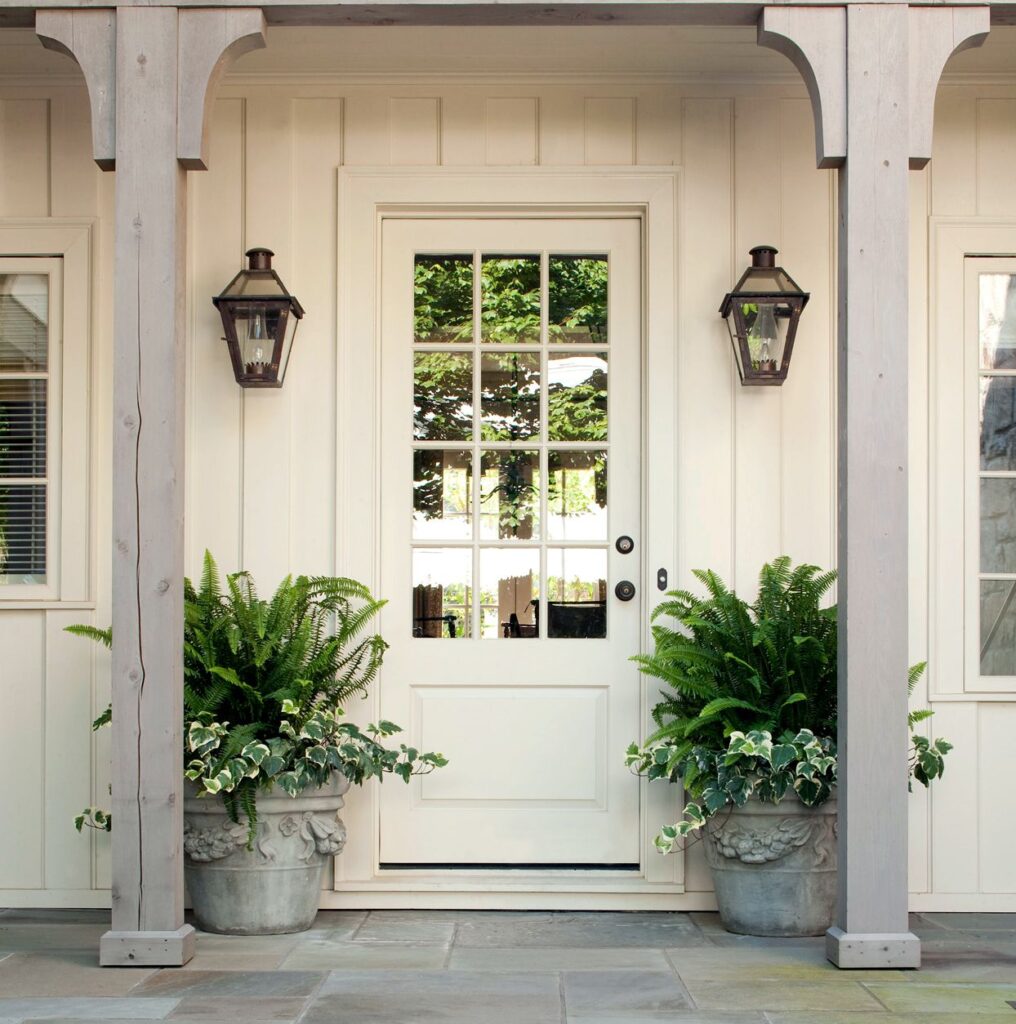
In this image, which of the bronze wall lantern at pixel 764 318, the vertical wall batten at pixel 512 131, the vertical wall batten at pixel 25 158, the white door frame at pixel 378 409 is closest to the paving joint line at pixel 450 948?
the white door frame at pixel 378 409

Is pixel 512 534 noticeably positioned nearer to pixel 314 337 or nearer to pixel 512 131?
pixel 314 337

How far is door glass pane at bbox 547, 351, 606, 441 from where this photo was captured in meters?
4.10

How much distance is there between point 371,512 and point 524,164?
3.81 feet

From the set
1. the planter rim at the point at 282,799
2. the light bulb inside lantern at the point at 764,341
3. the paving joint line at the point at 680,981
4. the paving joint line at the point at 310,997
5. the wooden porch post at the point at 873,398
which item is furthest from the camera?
the light bulb inside lantern at the point at 764,341

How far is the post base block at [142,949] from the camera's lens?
320 centimetres

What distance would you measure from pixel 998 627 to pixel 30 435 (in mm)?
3020

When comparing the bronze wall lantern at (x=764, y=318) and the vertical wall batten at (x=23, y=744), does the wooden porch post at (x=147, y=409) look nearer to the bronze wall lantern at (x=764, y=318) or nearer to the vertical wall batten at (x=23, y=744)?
the vertical wall batten at (x=23, y=744)

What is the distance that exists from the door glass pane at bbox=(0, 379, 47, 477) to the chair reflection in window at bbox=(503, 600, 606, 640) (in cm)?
154

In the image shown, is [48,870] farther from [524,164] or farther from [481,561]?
[524,164]

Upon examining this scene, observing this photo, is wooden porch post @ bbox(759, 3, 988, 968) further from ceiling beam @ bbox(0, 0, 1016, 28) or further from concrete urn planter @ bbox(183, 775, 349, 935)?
concrete urn planter @ bbox(183, 775, 349, 935)

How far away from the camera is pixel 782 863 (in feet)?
11.7

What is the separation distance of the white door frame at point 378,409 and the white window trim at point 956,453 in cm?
80

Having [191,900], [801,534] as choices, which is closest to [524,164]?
[801,534]

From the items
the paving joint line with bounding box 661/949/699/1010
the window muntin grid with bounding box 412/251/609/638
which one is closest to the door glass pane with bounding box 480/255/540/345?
the window muntin grid with bounding box 412/251/609/638
